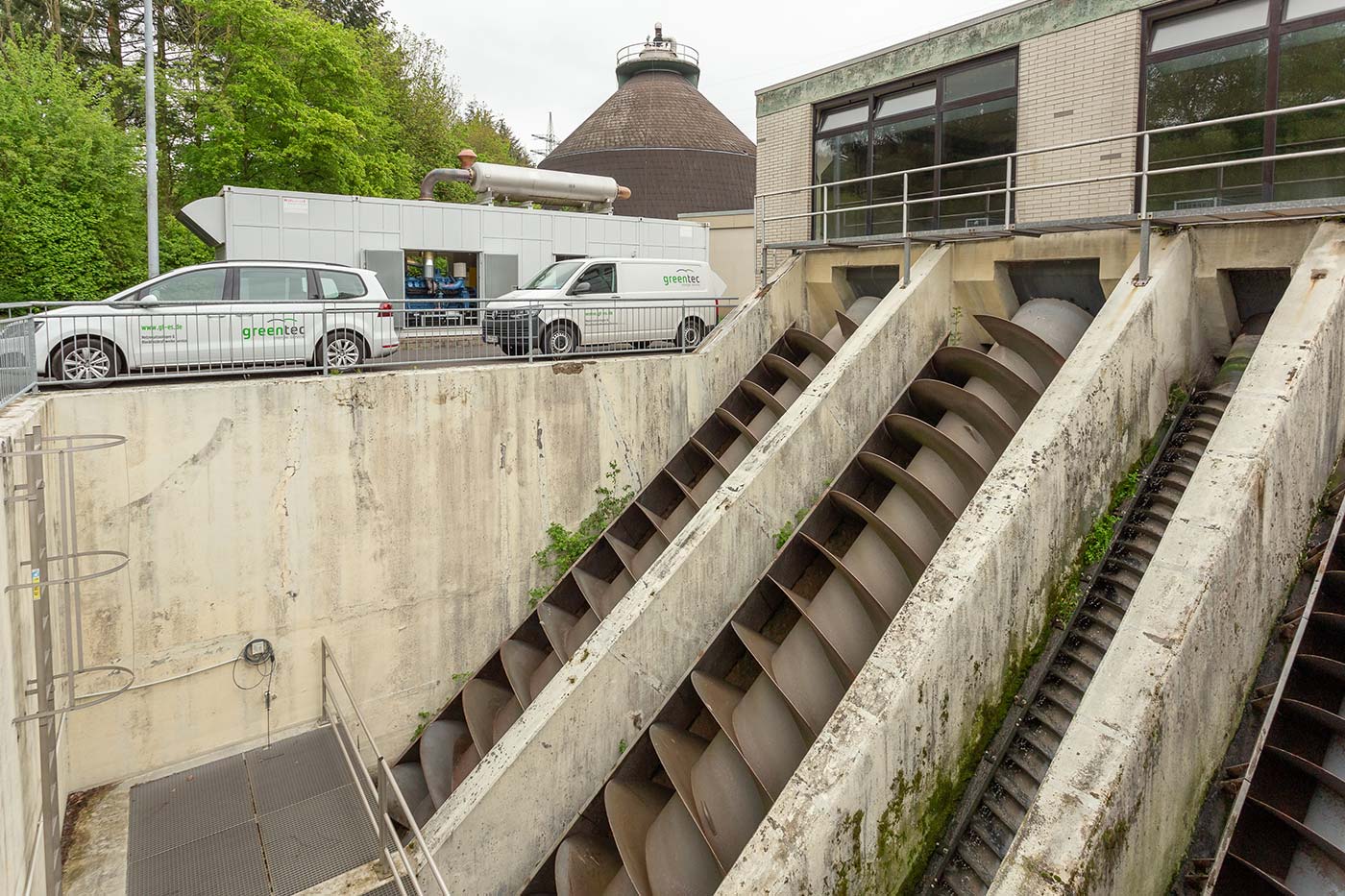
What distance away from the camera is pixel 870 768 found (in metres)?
5.31

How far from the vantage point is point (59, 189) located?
61.2 feet

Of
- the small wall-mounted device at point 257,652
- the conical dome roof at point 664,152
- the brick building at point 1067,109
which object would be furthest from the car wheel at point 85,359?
the conical dome roof at point 664,152

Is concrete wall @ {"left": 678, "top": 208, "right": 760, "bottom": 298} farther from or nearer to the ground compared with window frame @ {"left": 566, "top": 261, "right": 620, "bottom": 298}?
farther from the ground

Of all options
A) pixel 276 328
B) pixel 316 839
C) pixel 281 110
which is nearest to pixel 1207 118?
pixel 276 328

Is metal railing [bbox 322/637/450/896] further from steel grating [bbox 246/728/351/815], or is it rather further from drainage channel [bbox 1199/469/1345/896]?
drainage channel [bbox 1199/469/1345/896]

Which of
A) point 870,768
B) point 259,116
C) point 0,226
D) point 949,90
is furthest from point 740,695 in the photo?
point 259,116

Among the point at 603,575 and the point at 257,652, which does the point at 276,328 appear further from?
the point at 603,575

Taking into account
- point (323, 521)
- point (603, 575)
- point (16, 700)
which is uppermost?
point (323, 521)

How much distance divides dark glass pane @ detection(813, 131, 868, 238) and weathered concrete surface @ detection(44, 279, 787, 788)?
15.6ft

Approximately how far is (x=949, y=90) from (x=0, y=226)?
19643 mm

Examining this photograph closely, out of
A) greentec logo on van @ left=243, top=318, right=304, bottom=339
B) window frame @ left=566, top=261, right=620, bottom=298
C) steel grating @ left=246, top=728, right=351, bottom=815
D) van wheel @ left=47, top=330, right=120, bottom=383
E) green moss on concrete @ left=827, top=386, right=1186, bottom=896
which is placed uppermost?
window frame @ left=566, top=261, right=620, bottom=298

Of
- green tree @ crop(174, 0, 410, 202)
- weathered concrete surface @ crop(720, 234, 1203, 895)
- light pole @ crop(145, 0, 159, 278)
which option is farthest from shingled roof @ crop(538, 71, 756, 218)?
weathered concrete surface @ crop(720, 234, 1203, 895)

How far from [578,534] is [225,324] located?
522 cm

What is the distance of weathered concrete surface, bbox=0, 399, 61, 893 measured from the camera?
15.2 ft
